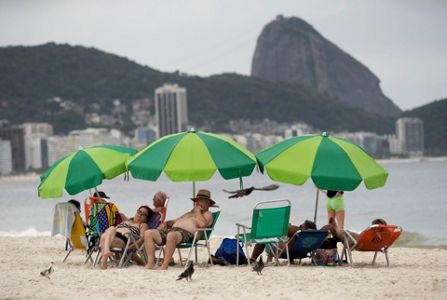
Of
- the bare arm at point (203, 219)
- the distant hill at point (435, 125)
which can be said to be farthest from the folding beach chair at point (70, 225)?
the distant hill at point (435, 125)

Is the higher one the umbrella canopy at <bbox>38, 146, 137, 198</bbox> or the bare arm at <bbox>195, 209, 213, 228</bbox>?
the umbrella canopy at <bbox>38, 146, 137, 198</bbox>

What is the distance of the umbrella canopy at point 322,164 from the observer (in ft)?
29.4

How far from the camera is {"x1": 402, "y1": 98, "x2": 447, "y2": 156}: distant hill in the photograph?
15950 cm

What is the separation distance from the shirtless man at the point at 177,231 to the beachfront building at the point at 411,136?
145265 millimetres

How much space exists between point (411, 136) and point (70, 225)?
485 feet

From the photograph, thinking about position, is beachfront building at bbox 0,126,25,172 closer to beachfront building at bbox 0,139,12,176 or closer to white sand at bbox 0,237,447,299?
beachfront building at bbox 0,139,12,176

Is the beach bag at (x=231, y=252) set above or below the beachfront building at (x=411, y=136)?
below

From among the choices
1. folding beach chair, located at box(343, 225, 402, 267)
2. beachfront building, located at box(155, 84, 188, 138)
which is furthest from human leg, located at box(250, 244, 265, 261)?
beachfront building, located at box(155, 84, 188, 138)

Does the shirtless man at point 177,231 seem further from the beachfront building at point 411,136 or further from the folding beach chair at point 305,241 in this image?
the beachfront building at point 411,136

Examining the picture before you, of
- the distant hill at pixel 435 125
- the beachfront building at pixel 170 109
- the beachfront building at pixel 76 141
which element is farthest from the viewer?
the distant hill at pixel 435 125

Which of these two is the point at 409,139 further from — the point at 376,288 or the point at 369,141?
the point at 376,288

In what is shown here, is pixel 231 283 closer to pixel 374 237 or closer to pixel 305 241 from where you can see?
pixel 305 241

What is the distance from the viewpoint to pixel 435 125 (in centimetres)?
16362

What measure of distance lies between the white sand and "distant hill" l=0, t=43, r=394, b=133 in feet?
484
